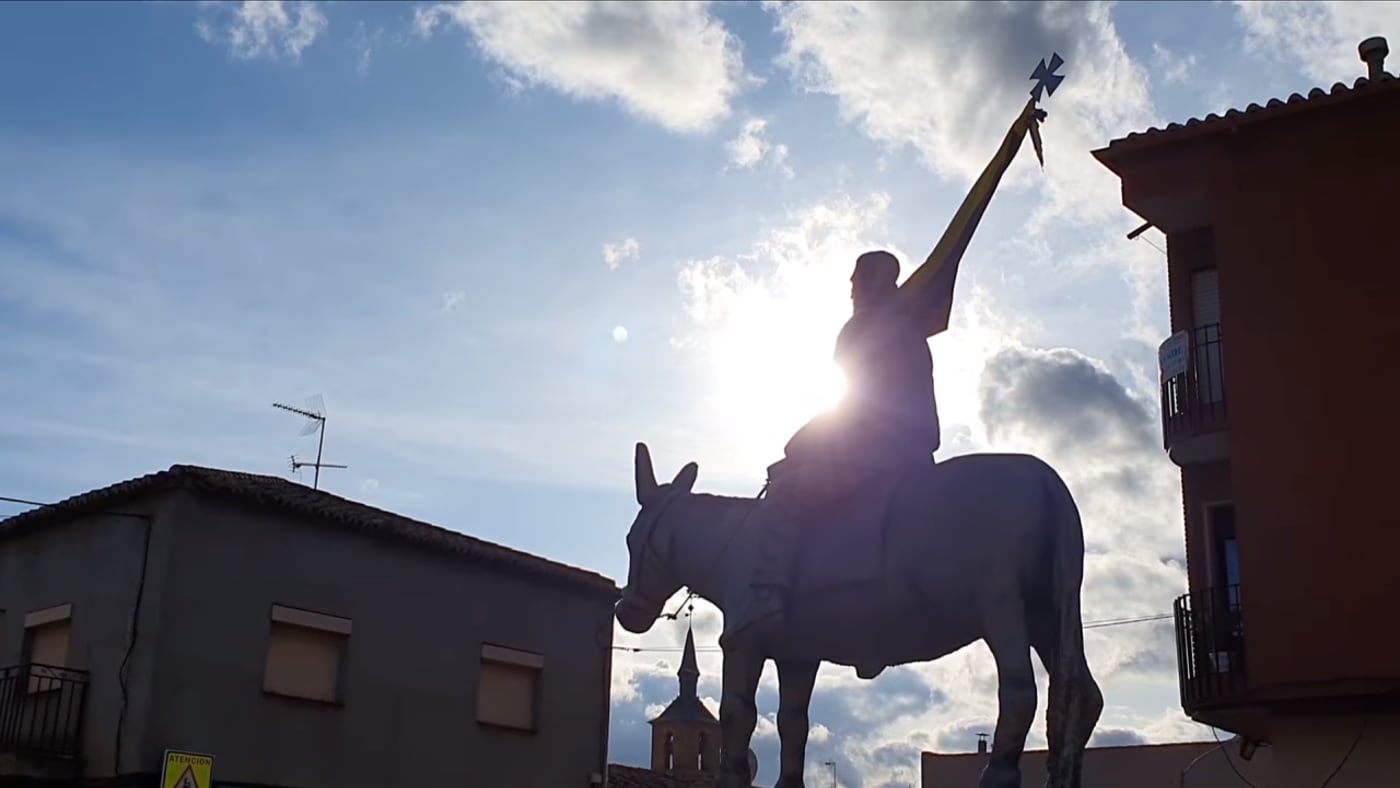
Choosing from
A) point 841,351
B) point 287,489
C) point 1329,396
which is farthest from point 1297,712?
point 287,489

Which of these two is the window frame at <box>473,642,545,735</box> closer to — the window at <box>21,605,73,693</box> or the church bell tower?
the window at <box>21,605,73,693</box>

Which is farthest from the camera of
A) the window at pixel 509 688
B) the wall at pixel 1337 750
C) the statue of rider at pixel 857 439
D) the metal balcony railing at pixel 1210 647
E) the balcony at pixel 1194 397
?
the window at pixel 509 688

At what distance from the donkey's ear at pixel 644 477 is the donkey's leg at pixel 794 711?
1151mm

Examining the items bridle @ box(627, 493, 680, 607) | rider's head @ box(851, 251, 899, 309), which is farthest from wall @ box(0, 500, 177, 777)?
rider's head @ box(851, 251, 899, 309)

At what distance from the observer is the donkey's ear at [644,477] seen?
8.54m

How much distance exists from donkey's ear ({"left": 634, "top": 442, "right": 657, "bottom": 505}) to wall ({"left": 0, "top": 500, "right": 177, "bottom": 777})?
46.3 feet

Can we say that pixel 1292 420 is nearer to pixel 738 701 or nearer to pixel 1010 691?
pixel 738 701

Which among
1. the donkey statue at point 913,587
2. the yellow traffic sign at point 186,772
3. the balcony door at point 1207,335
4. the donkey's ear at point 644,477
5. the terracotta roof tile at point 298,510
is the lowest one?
the yellow traffic sign at point 186,772

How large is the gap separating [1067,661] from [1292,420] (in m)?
13.3

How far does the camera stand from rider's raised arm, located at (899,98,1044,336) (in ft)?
26.4

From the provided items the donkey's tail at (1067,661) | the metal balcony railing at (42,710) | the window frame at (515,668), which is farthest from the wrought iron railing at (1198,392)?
the metal balcony railing at (42,710)

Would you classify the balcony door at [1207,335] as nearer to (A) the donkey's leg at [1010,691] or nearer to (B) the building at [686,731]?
(A) the donkey's leg at [1010,691]

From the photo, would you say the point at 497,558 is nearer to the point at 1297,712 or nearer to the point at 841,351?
the point at 1297,712

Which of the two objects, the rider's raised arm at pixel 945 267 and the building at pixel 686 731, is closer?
the rider's raised arm at pixel 945 267
